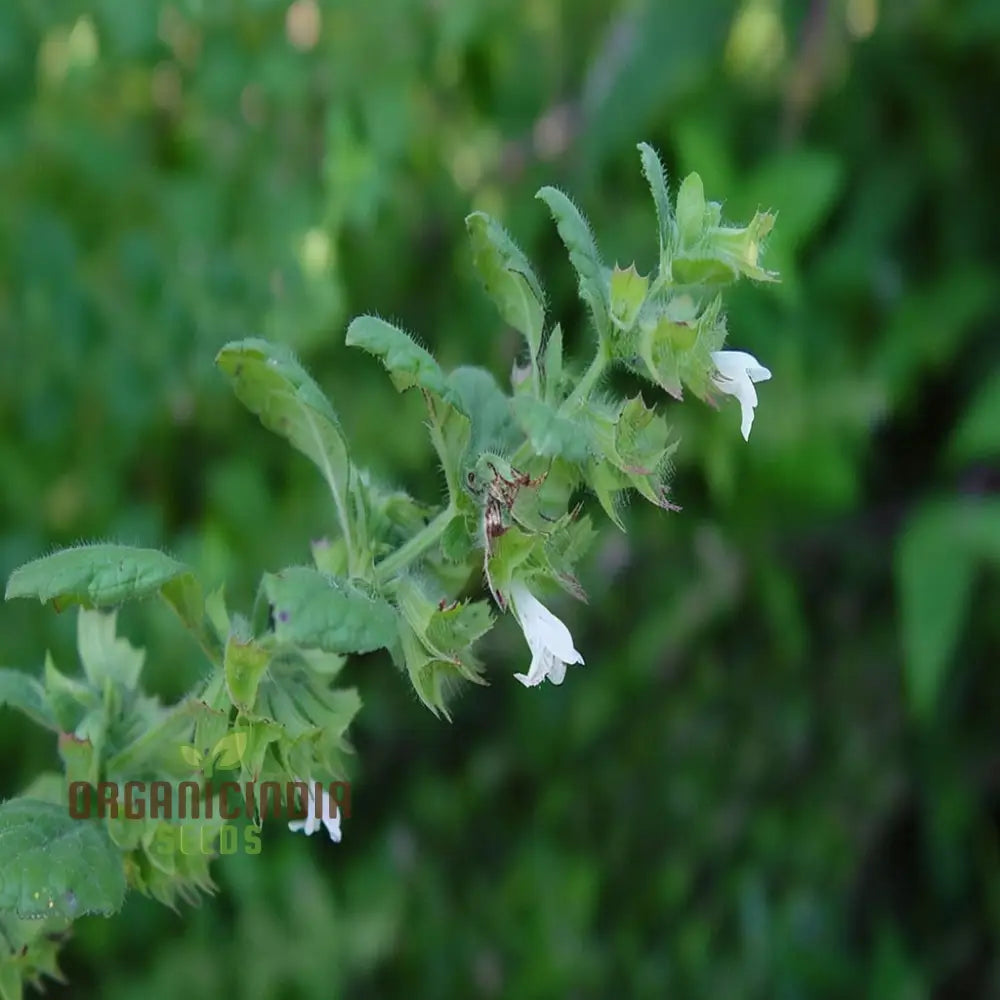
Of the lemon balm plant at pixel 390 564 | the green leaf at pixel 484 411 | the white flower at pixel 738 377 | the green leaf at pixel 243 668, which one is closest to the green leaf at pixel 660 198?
the lemon balm plant at pixel 390 564

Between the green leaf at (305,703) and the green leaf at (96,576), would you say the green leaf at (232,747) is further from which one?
the green leaf at (96,576)

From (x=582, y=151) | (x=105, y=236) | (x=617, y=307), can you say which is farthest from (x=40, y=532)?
(x=617, y=307)

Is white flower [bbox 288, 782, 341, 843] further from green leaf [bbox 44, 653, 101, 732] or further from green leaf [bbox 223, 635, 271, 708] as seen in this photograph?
green leaf [bbox 44, 653, 101, 732]

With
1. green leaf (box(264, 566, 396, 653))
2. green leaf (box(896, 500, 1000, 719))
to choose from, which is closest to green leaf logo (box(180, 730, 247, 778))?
green leaf (box(264, 566, 396, 653))

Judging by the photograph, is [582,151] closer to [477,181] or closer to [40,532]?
[477,181]

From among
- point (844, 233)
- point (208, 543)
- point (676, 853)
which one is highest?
point (844, 233)

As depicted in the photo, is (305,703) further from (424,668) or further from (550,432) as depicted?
(550,432)

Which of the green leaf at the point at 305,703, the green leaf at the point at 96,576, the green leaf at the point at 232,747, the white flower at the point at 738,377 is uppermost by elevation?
the white flower at the point at 738,377

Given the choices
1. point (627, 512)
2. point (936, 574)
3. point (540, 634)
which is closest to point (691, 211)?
point (540, 634)
